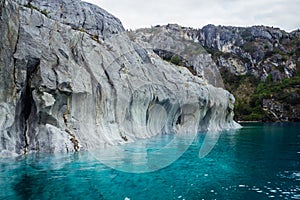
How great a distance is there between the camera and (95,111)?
2512cm

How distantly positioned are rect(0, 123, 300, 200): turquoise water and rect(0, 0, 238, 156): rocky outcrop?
9.34 feet

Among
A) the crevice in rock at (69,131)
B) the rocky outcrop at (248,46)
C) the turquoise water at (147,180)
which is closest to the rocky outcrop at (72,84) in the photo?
the crevice in rock at (69,131)

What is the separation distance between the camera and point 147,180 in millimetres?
14180

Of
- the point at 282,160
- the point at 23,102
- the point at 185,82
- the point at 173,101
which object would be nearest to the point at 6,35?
the point at 23,102

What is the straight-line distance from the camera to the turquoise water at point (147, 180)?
11.7m

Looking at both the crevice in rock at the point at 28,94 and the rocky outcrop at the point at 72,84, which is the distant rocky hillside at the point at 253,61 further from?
the crevice in rock at the point at 28,94

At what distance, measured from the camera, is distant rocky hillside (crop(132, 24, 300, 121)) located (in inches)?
3720

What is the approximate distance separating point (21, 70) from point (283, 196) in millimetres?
16969

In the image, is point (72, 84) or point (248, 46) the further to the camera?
point (248, 46)

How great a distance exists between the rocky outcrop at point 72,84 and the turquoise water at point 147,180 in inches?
112

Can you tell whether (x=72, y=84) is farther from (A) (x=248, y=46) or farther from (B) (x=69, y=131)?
(A) (x=248, y=46)

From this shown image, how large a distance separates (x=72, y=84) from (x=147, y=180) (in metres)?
11.4

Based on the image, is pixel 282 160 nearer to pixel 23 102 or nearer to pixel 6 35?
pixel 23 102

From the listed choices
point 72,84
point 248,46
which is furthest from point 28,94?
point 248,46
